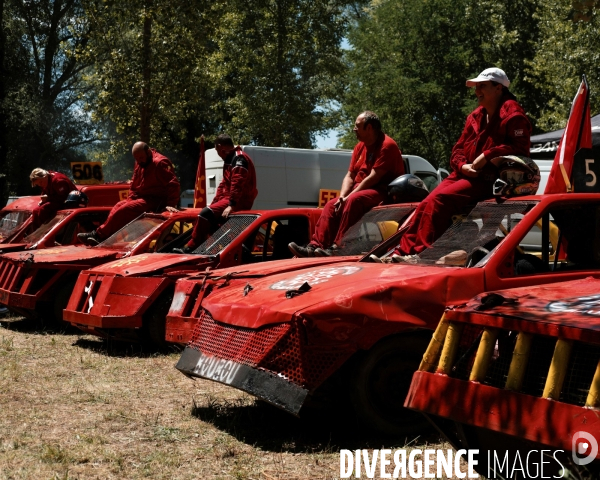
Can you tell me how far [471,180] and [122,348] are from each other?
492 cm

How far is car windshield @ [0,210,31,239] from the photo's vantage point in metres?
16.2

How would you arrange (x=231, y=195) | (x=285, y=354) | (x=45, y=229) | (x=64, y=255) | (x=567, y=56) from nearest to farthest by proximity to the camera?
(x=285, y=354) < (x=231, y=195) < (x=64, y=255) < (x=45, y=229) < (x=567, y=56)

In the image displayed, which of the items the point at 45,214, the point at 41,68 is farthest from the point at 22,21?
the point at 45,214

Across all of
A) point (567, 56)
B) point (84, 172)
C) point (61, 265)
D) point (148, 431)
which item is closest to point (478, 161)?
point (148, 431)

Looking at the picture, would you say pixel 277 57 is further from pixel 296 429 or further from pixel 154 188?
pixel 296 429

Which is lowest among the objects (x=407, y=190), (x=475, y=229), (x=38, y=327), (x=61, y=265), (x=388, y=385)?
(x=38, y=327)

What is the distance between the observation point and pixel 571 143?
26.0ft

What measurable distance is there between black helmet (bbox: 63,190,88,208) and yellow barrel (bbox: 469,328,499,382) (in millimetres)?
11632

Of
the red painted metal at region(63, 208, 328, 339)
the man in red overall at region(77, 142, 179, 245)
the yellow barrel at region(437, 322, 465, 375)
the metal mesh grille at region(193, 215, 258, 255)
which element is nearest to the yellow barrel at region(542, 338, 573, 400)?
the yellow barrel at region(437, 322, 465, 375)

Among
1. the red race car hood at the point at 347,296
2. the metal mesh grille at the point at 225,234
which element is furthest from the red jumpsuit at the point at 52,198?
the red race car hood at the point at 347,296

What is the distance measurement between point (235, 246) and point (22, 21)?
3268cm

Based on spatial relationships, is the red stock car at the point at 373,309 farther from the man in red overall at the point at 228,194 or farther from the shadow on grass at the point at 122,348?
the man in red overall at the point at 228,194

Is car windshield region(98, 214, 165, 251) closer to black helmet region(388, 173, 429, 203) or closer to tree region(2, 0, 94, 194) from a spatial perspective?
black helmet region(388, 173, 429, 203)

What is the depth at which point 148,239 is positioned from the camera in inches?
446
